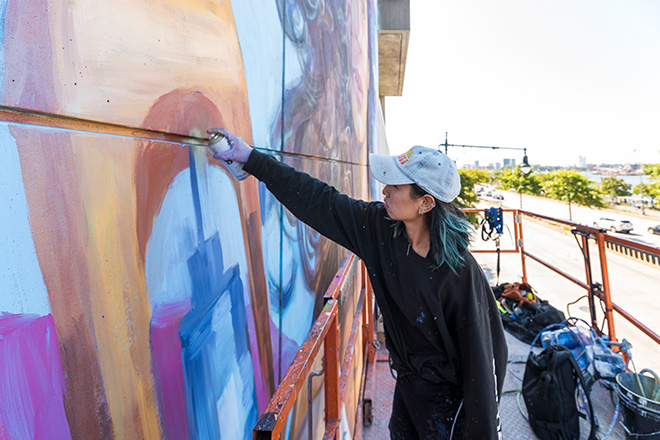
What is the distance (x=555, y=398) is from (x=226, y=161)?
344 centimetres

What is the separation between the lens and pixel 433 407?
185 cm

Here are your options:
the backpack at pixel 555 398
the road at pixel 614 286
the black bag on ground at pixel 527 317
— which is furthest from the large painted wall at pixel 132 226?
the black bag on ground at pixel 527 317

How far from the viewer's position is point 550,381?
3326 mm

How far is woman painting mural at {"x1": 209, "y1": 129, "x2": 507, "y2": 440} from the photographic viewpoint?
63.7 inches

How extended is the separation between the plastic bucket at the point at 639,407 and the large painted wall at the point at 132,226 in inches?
129

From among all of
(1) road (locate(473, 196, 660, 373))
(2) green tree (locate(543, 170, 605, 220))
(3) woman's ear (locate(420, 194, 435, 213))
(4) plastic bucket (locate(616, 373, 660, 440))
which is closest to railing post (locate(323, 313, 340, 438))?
(3) woman's ear (locate(420, 194, 435, 213))

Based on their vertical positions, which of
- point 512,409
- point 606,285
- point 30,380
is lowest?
point 512,409

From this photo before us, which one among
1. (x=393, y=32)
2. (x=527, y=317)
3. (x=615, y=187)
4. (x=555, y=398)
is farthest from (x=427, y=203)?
(x=615, y=187)

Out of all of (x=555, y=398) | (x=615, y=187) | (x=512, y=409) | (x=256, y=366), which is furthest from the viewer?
(x=615, y=187)

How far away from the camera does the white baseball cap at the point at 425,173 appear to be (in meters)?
1.64

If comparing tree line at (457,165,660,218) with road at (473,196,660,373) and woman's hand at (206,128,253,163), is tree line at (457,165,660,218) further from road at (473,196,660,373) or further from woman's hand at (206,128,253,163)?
woman's hand at (206,128,253,163)

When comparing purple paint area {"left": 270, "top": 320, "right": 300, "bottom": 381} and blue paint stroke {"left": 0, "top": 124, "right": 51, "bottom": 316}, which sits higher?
blue paint stroke {"left": 0, "top": 124, "right": 51, "bottom": 316}

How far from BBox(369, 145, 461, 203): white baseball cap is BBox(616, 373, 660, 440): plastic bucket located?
2.87 m

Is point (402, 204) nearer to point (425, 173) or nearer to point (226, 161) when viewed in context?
point (425, 173)
